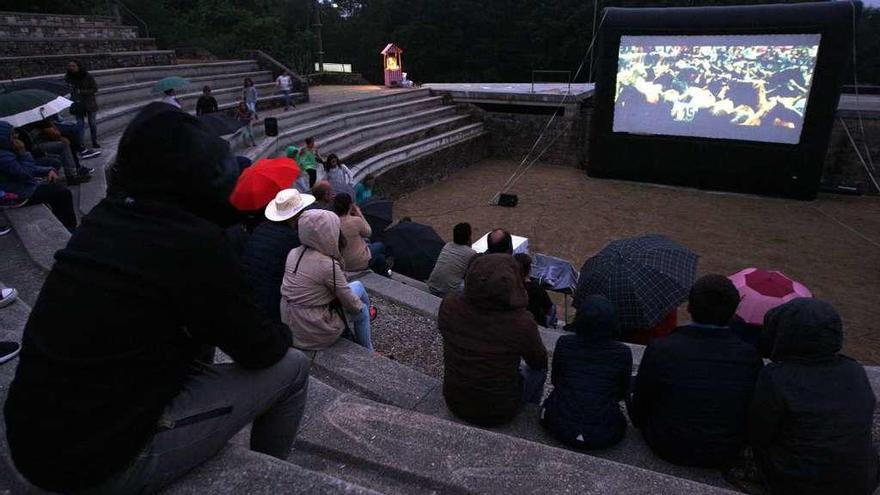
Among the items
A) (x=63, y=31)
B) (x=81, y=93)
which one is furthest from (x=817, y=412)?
(x=63, y=31)

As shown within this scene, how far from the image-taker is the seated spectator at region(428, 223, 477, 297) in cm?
597

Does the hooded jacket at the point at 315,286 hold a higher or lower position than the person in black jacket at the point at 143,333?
lower

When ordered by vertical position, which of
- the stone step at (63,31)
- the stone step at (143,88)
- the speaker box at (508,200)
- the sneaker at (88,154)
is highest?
the stone step at (63,31)

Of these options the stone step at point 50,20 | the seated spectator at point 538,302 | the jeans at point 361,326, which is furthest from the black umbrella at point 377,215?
the stone step at point 50,20

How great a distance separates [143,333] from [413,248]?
5.78 m

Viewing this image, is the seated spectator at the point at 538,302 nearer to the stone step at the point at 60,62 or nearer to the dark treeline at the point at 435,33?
the stone step at the point at 60,62

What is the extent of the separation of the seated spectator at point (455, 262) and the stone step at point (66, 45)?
44.7 ft

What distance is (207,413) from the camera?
5.58 ft

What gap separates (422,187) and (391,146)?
159cm

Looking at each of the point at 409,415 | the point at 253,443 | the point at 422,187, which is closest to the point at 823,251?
the point at 422,187

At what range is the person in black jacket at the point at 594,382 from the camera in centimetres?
312

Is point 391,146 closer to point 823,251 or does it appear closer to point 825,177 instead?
point 823,251

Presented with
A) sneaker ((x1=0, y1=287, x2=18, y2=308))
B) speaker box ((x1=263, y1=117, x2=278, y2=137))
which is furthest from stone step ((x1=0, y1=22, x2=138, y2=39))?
sneaker ((x1=0, y1=287, x2=18, y2=308))

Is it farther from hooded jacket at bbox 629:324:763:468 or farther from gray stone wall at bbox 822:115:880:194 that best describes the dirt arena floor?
hooded jacket at bbox 629:324:763:468
